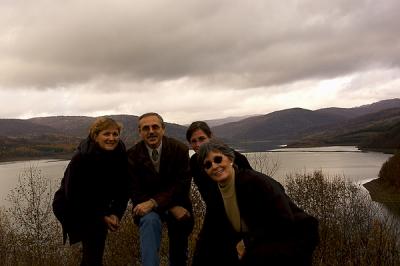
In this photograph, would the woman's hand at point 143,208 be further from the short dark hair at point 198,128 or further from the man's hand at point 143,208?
the short dark hair at point 198,128

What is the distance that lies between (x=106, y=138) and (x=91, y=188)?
0.56 metres

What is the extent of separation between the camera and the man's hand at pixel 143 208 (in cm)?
384

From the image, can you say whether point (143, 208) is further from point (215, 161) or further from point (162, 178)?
point (215, 161)

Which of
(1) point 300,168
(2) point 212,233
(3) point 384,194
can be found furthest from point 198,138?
(1) point 300,168

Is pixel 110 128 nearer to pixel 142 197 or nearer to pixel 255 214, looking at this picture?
pixel 142 197

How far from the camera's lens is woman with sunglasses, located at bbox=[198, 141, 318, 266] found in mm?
2879

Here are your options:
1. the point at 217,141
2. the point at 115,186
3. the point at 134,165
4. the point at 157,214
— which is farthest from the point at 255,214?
the point at 115,186

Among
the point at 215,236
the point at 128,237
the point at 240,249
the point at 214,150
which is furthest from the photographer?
the point at 128,237

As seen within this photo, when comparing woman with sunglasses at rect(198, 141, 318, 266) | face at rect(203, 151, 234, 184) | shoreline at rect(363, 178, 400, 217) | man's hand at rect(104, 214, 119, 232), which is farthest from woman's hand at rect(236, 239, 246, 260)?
shoreline at rect(363, 178, 400, 217)

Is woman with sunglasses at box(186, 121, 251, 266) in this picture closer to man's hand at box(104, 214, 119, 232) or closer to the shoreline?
man's hand at box(104, 214, 119, 232)

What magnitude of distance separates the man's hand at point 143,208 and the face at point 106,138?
2.16 ft

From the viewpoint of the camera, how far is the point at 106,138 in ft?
12.9

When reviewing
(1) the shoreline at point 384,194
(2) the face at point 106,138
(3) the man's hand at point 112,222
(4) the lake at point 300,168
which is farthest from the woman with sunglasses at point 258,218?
(1) the shoreline at point 384,194

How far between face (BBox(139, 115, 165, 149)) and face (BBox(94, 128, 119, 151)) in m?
0.30
